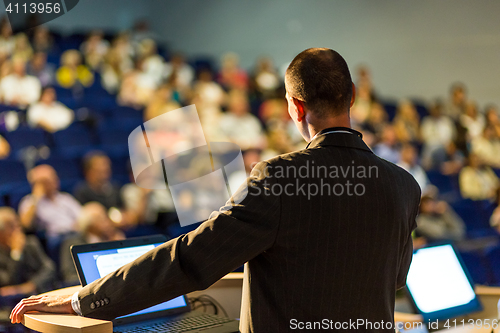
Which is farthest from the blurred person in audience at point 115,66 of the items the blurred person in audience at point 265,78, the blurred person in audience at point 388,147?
the blurred person in audience at point 388,147

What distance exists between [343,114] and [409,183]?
0.61 feet

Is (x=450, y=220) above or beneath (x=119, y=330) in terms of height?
beneath

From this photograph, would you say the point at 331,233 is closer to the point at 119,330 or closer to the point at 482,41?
the point at 119,330

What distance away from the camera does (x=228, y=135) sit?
15.7 ft

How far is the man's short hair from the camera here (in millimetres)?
871

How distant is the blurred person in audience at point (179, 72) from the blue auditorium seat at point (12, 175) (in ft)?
7.18

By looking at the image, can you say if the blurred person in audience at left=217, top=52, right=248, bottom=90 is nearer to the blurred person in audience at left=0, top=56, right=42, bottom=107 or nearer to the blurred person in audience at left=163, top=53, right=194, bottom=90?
the blurred person in audience at left=163, top=53, right=194, bottom=90

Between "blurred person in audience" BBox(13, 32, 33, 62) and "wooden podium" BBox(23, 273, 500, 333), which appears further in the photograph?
"blurred person in audience" BBox(13, 32, 33, 62)

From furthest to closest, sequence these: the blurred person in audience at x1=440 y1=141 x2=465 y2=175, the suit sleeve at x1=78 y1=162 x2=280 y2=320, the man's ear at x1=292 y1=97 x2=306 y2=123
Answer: the blurred person in audience at x1=440 y1=141 x2=465 y2=175 → the man's ear at x1=292 y1=97 x2=306 y2=123 → the suit sleeve at x1=78 y1=162 x2=280 y2=320

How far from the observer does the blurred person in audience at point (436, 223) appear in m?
3.76

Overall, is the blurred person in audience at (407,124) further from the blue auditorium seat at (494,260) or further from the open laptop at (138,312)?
the open laptop at (138,312)

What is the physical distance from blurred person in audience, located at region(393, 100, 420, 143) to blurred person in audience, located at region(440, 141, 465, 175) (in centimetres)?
36

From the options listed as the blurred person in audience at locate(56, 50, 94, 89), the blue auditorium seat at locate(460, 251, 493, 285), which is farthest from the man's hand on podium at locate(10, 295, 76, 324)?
the blurred person in audience at locate(56, 50, 94, 89)

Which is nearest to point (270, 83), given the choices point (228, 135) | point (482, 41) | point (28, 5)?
point (228, 135)
